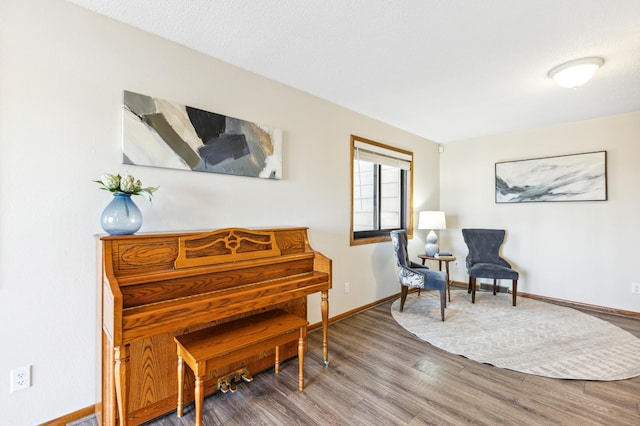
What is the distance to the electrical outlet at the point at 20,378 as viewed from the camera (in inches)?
60.8

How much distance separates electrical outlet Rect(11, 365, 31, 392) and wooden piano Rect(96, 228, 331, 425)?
13.3 inches

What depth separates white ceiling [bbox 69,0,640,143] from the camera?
1729 millimetres

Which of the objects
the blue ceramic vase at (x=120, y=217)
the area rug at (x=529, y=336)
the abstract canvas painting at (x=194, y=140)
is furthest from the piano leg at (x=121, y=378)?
the area rug at (x=529, y=336)

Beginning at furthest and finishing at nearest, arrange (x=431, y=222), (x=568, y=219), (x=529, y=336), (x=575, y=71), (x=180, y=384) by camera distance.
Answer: (x=431, y=222) < (x=568, y=219) < (x=529, y=336) < (x=575, y=71) < (x=180, y=384)

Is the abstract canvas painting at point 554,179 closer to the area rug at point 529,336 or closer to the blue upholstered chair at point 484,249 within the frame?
the blue upholstered chair at point 484,249

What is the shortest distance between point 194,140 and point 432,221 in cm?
335

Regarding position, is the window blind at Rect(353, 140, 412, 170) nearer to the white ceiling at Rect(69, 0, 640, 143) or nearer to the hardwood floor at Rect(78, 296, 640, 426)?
the white ceiling at Rect(69, 0, 640, 143)

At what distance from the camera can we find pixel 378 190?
13.4 ft

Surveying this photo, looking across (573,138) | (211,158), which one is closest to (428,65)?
(211,158)

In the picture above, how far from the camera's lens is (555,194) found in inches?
154

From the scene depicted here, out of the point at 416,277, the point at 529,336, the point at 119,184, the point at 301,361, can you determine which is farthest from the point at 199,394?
the point at 529,336

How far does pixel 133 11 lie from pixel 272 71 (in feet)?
3.39

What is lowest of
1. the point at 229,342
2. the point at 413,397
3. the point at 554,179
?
the point at 413,397

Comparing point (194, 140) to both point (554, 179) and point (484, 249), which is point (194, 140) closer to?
point (484, 249)
